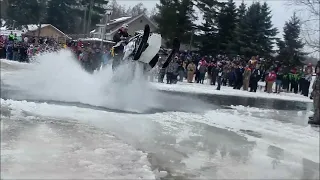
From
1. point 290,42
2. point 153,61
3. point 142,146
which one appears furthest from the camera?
point 290,42

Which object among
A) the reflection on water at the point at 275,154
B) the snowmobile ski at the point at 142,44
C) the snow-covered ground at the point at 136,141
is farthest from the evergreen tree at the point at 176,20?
the reflection on water at the point at 275,154

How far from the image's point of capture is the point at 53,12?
1663 inches

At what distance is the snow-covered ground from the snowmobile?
1.04 m

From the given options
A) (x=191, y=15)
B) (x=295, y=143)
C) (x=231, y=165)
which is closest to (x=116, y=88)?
(x=295, y=143)

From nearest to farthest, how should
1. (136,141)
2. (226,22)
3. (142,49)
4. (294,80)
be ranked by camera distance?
(136,141) < (142,49) < (294,80) < (226,22)

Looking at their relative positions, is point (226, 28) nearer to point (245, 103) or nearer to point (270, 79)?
point (270, 79)

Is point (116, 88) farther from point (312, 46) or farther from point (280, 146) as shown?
point (312, 46)

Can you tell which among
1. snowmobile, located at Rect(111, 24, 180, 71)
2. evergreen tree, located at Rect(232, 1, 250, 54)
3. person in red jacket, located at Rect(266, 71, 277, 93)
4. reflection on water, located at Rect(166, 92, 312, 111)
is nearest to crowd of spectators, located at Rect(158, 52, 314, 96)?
person in red jacket, located at Rect(266, 71, 277, 93)

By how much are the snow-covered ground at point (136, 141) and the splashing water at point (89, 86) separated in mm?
43

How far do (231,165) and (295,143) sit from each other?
3116 mm

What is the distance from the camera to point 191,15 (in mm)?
50031

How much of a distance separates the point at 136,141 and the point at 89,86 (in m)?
6.74

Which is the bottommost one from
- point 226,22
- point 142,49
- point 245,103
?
point 245,103

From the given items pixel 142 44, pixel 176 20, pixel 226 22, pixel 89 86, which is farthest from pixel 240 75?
pixel 176 20
